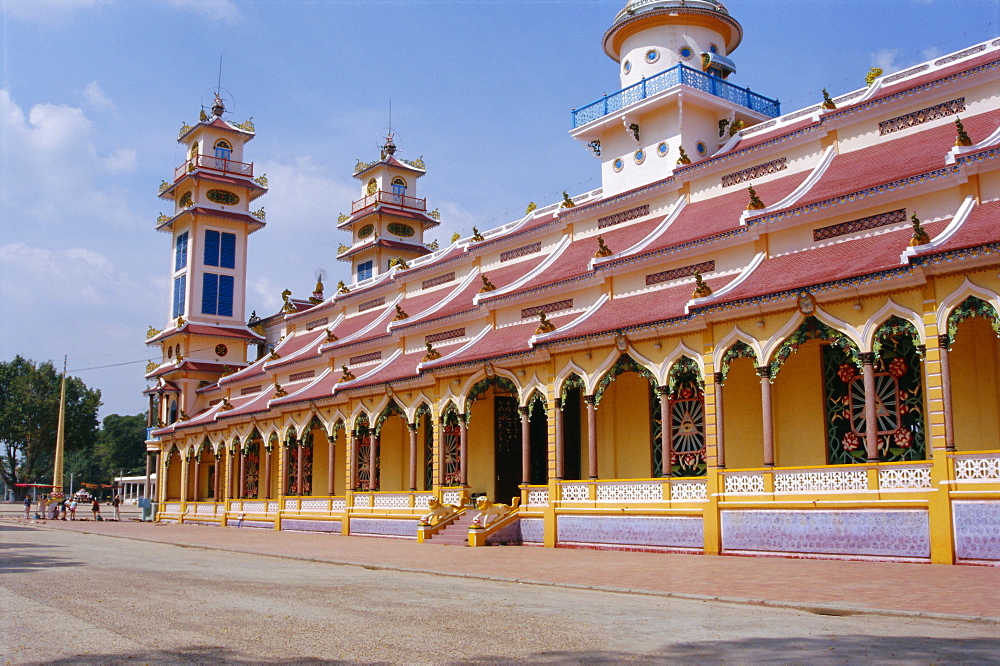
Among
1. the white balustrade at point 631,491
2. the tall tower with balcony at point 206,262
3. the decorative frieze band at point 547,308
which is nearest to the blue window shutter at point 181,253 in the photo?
the tall tower with balcony at point 206,262

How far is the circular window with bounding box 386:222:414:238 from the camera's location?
55.7 metres

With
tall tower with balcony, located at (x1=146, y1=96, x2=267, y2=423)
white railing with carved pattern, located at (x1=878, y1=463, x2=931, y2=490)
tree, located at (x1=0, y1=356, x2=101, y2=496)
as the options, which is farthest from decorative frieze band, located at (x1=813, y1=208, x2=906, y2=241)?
tree, located at (x1=0, y1=356, x2=101, y2=496)

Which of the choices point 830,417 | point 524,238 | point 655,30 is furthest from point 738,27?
point 830,417

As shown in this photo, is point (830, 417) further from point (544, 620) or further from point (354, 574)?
→ point (544, 620)

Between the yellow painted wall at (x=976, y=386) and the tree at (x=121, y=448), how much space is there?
348 feet

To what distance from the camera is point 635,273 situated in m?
23.9

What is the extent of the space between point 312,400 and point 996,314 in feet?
76.8

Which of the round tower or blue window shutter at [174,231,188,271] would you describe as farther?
blue window shutter at [174,231,188,271]

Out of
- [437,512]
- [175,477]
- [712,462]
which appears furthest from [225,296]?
[712,462]

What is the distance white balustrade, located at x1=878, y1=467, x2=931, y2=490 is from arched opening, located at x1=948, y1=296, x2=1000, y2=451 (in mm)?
1382

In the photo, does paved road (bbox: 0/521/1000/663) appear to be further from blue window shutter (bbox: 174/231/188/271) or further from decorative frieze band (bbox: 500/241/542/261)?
blue window shutter (bbox: 174/231/188/271)

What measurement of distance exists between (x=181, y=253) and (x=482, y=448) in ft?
95.2

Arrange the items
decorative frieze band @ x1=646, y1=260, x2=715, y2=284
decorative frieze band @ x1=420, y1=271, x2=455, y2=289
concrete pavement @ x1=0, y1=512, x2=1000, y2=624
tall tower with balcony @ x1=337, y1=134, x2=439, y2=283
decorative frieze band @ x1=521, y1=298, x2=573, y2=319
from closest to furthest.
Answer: concrete pavement @ x1=0, y1=512, x2=1000, y2=624
decorative frieze band @ x1=646, y1=260, x2=715, y2=284
decorative frieze band @ x1=521, y1=298, x2=573, y2=319
decorative frieze band @ x1=420, y1=271, x2=455, y2=289
tall tower with balcony @ x1=337, y1=134, x2=439, y2=283

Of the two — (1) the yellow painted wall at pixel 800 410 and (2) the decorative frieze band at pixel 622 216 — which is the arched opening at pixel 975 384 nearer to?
(1) the yellow painted wall at pixel 800 410
